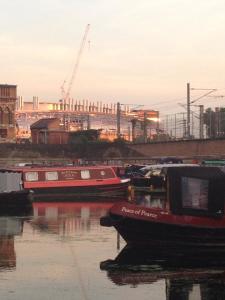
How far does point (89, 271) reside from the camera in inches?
583

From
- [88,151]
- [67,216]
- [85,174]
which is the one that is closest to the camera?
[67,216]

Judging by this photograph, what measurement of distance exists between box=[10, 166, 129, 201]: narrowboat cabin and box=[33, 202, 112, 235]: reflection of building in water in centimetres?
578

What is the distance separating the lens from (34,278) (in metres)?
13.9

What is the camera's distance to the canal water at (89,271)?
40.9ft

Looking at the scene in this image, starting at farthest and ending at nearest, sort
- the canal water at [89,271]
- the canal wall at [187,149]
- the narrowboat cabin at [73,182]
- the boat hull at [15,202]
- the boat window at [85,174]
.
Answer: the canal wall at [187,149]
the boat window at [85,174]
the narrowboat cabin at [73,182]
the boat hull at [15,202]
the canal water at [89,271]

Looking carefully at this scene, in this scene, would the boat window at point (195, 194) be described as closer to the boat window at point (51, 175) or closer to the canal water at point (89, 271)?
the canal water at point (89, 271)

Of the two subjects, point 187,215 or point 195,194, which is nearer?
point 187,215

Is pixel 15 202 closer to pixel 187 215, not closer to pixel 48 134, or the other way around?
pixel 187 215

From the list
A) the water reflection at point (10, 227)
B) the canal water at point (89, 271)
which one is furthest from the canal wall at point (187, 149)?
the canal water at point (89, 271)

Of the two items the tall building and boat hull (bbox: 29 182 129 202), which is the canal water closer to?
boat hull (bbox: 29 182 129 202)

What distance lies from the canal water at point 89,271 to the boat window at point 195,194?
1.79 meters

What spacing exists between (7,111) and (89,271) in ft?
326

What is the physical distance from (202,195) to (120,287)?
188 inches

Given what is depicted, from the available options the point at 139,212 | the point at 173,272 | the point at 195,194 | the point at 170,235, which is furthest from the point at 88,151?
the point at 173,272
